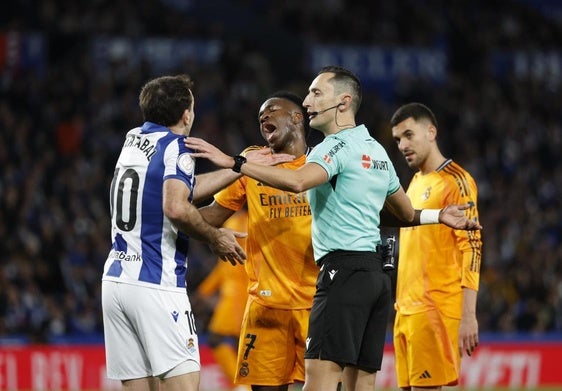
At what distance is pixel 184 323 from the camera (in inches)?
257

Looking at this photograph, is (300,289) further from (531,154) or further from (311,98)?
(531,154)

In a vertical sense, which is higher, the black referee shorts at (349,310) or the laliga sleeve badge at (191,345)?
the black referee shorts at (349,310)

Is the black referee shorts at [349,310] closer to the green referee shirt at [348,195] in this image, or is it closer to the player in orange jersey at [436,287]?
the green referee shirt at [348,195]

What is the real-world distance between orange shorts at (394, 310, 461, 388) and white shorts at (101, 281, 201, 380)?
225 cm

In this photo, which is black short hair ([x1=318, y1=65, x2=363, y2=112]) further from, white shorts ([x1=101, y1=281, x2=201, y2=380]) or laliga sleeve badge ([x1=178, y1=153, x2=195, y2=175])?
white shorts ([x1=101, y1=281, x2=201, y2=380])

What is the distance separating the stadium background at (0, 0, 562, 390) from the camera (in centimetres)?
1658

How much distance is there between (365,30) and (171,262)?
2097 centimetres

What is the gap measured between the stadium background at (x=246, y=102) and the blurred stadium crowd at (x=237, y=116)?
34 millimetres

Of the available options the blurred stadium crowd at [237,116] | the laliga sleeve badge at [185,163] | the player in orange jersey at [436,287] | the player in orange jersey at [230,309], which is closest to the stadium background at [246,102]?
the blurred stadium crowd at [237,116]

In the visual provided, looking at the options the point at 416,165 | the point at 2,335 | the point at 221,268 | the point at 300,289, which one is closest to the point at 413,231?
the point at 416,165

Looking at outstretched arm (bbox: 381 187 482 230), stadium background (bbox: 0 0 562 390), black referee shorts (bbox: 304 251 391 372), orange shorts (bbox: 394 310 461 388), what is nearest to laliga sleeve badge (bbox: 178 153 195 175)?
black referee shorts (bbox: 304 251 391 372)

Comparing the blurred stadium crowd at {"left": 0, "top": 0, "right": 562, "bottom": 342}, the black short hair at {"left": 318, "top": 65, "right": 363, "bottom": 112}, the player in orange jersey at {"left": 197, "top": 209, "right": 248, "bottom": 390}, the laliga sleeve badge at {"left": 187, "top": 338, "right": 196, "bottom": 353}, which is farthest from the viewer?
the blurred stadium crowd at {"left": 0, "top": 0, "right": 562, "bottom": 342}

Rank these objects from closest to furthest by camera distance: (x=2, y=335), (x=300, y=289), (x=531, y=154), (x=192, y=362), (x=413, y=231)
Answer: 1. (x=192, y=362)
2. (x=300, y=289)
3. (x=413, y=231)
4. (x=2, y=335)
5. (x=531, y=154)

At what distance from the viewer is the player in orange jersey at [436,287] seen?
26.4 feet
